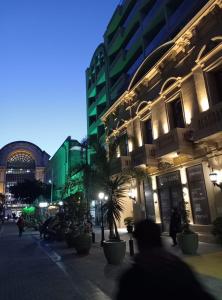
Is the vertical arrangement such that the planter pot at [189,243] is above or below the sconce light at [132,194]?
below

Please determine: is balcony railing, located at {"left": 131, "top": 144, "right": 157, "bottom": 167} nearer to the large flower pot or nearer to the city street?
the city street

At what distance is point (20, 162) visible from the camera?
90938mm

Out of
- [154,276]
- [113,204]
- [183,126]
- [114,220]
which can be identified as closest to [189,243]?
[114,220]

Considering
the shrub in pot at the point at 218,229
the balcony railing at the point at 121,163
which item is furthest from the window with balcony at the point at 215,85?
the balcony railing at the point at 121,163

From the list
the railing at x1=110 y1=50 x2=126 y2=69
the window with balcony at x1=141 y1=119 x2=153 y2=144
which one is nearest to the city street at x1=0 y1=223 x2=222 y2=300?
the window with balcony at x1=141 y1=119 x2=153 y2=144

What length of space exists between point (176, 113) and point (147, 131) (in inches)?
142

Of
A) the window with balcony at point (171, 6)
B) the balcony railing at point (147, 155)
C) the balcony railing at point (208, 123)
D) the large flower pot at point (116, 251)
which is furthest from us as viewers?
the window with balcony at point (171, 6)

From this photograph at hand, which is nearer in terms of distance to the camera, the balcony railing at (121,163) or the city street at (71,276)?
the city street at (71,276)

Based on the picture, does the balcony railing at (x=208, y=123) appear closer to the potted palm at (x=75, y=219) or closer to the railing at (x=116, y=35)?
the potted palm at (x=75, y=219)

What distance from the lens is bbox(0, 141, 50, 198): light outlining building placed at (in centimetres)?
8650

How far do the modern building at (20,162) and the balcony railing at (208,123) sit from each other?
79.3m

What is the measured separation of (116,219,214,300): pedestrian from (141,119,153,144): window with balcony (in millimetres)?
16519

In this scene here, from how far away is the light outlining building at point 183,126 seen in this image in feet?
41.3

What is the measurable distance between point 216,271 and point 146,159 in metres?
9.57
